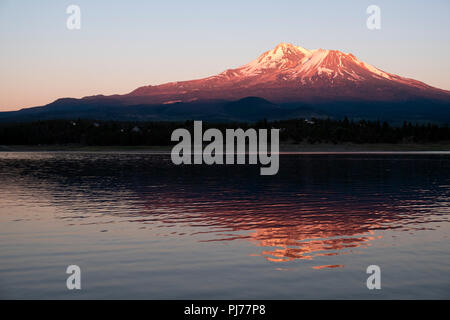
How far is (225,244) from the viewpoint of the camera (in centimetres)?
2191

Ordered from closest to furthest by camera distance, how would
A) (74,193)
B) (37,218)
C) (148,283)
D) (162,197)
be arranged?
(148,283) → (37,218) → (162,197) → (74,193)

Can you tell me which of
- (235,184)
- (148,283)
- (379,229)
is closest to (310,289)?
(148,283)

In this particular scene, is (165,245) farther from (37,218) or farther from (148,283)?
(37,218)

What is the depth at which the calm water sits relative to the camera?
15.9m

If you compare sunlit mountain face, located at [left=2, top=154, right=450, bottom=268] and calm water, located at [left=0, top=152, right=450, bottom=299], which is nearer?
calm water, located at [left=0, top=152, right=450, bottom=299]

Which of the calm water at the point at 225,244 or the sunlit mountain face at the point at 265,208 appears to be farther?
the sunlit mountain face at the point at 265,208

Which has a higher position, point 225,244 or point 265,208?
point 225,244

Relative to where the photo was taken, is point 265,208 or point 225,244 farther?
point 265,208

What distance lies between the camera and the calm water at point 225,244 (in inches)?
627
